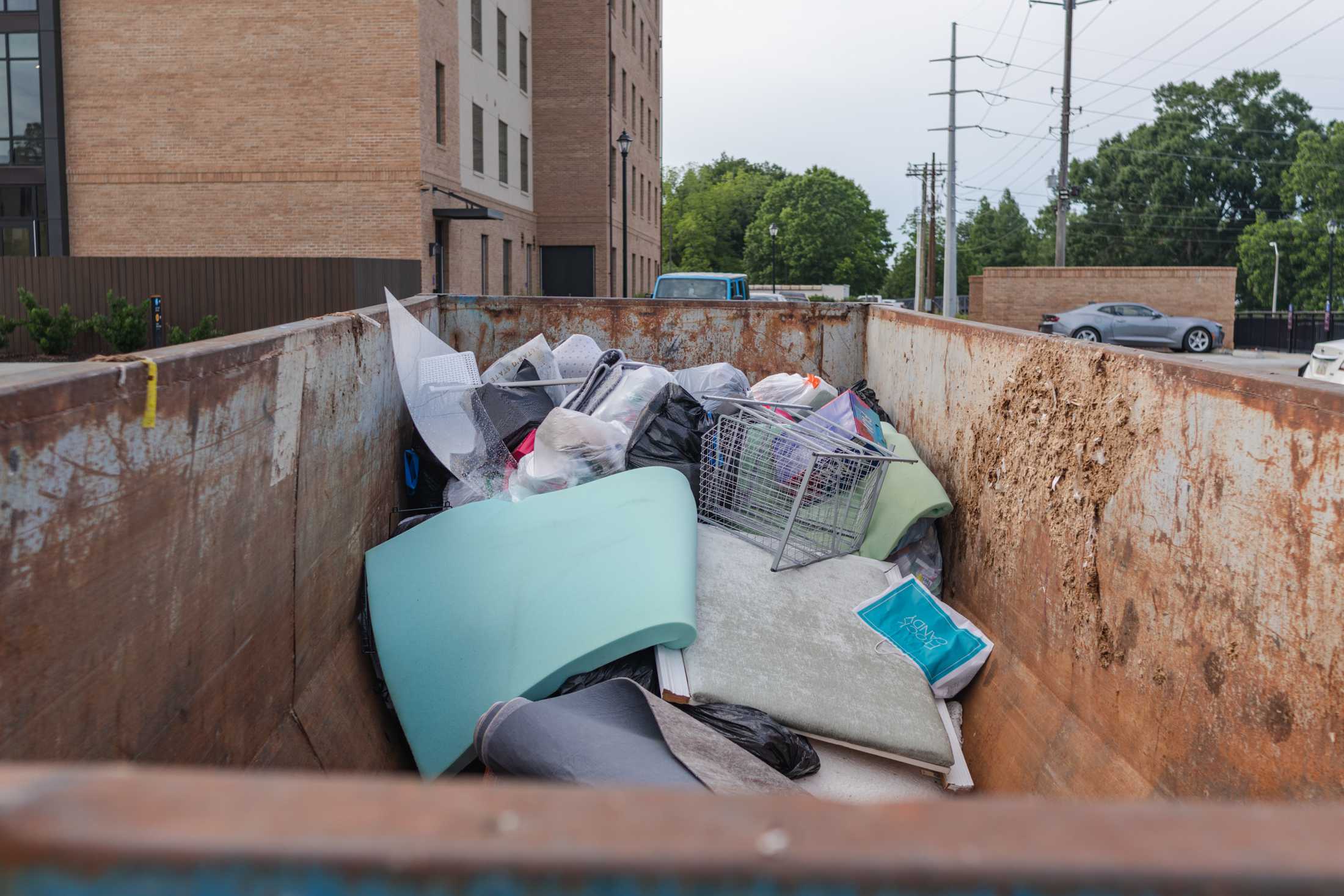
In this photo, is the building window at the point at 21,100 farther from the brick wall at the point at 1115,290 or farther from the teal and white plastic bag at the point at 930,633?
the brick wall at the point at 1115,290

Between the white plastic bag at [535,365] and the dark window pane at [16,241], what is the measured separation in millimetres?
22792

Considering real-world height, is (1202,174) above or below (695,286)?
above

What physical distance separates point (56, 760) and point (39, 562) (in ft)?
1.27

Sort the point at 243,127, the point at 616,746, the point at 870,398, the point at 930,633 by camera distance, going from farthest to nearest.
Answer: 1. the point at 243,127
2. the point at 870,398
3. the point at 930,633
4. the point at 616,746

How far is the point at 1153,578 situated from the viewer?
3.13 m

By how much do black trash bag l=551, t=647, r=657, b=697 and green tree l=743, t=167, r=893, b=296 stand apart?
304ft

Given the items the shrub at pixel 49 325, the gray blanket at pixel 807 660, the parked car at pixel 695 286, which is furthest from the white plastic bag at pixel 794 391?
the shrub at pixel 49 325

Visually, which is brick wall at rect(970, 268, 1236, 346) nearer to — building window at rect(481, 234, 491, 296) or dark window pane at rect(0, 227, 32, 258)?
building window at rect(481, 234, 491, 296)

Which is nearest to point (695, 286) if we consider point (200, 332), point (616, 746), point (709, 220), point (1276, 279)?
point (200, 332)

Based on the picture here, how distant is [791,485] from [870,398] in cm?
259

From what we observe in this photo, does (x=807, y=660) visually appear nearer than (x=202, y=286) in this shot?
Yes

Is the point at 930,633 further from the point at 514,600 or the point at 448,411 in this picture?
the point at 448,411

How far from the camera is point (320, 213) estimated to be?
79.4 ft

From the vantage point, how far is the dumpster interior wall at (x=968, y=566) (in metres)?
2.06
